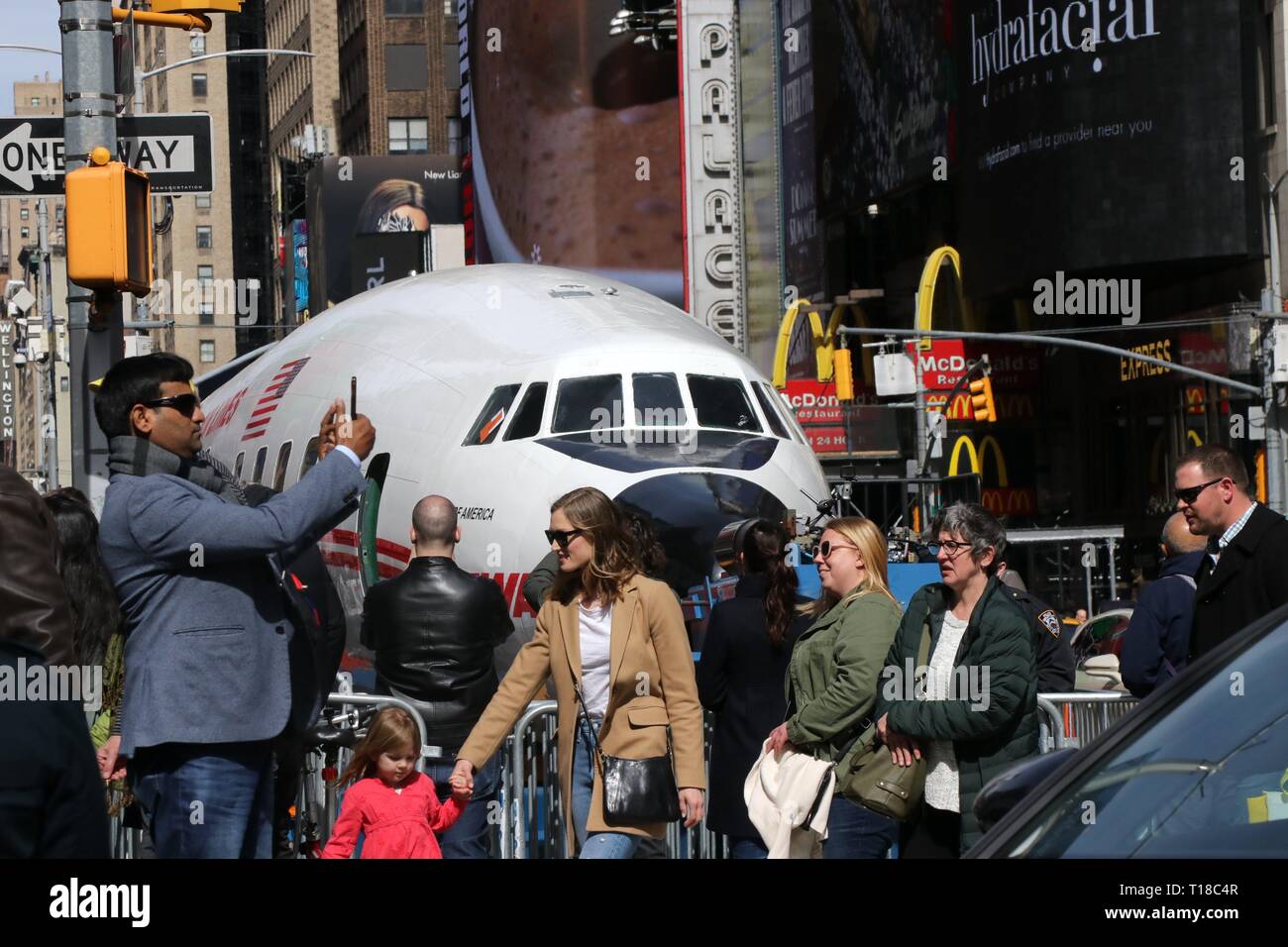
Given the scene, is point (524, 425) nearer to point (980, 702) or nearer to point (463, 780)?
point (463, 780)

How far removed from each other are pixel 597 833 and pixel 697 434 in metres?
7.96

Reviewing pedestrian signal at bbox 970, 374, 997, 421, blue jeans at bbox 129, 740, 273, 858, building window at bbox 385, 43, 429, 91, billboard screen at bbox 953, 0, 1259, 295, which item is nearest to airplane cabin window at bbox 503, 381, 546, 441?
blue jeans at bbox 129, 740, 273, 858

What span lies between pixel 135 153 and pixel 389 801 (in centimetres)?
473

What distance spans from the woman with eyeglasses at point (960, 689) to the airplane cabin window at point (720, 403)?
316 inches

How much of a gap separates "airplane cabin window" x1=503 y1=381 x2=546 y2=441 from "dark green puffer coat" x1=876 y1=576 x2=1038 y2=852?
8.00 m

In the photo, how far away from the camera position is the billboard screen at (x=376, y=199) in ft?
317

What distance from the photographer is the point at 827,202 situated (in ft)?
191

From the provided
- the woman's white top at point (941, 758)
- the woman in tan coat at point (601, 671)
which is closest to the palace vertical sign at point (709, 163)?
the woman in tan coat at point (601, 671)

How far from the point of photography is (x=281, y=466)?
17469 mm

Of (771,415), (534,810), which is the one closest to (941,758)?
(534,810)

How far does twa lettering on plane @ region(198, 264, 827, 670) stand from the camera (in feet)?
47.4
